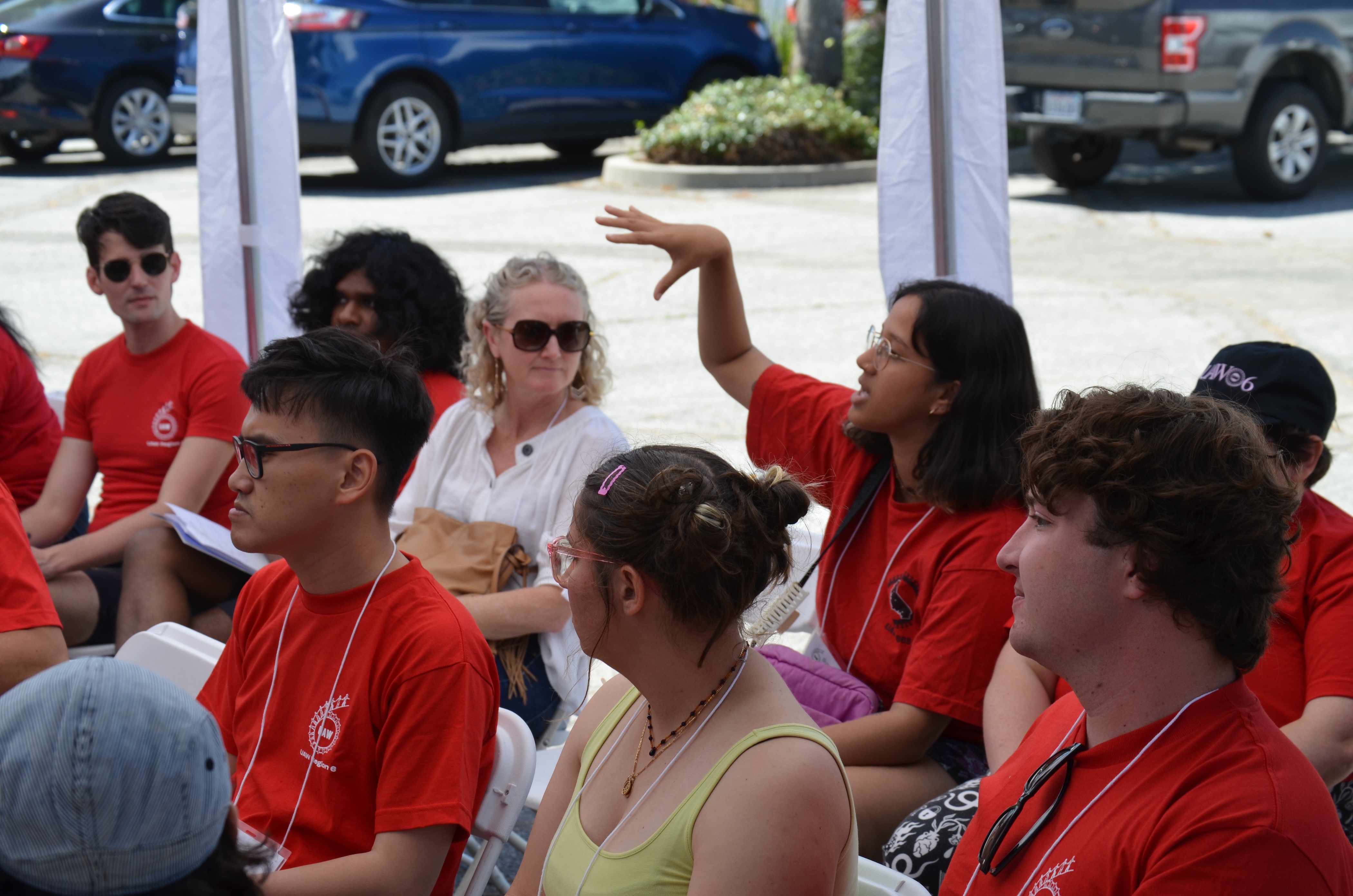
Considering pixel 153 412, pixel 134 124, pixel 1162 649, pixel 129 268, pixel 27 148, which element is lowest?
pixel 1162 649

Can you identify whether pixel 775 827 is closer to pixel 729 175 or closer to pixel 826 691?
pixel 826 691

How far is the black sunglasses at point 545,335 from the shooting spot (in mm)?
3369

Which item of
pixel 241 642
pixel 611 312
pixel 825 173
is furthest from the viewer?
pixel 825 173

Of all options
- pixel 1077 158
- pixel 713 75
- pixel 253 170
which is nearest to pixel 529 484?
pixel 253 170

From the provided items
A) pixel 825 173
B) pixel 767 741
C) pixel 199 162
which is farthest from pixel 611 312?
pixel 767 741

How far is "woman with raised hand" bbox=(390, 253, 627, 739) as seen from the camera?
3.08m

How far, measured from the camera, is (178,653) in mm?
2723

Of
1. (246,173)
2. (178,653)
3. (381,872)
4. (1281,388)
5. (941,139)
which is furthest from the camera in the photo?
(246,173)

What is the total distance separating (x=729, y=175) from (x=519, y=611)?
32.5 ft

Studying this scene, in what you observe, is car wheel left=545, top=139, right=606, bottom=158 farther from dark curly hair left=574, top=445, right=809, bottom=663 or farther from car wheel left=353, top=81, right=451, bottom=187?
dark curly hair left=574, top=445, right=809, bottom=663

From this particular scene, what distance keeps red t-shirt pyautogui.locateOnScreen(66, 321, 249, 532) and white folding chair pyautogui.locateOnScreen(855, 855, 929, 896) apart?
7.92 feet

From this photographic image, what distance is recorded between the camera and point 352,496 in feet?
7.43

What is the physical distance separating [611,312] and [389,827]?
6.42 metres

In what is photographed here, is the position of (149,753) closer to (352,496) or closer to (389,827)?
(389,827)
